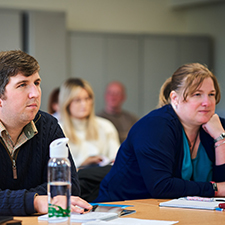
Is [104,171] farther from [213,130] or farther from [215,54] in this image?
[215,54]

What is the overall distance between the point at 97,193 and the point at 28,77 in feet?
3.33

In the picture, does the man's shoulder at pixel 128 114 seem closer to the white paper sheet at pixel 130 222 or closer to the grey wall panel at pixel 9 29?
the grey wall panel at pixel 9 29

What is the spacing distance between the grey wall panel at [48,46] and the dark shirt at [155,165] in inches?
135

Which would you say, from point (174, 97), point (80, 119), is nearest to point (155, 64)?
point (80, 119)

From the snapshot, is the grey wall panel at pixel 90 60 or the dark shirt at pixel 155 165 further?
the grey wall panel at pixel 90 60

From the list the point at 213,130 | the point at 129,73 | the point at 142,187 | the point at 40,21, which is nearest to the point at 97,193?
the point at 142,187

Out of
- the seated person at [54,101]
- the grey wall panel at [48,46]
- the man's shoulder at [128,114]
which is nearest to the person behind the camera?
the seated person at [54,101]

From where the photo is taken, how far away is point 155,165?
200cm

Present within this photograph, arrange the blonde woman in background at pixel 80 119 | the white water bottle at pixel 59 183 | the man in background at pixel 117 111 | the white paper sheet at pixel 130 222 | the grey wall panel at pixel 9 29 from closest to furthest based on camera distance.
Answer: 1. the white water bottle at pixel 59 183
2. the white paper sheet at pixel 130 222
3. the blonde woman in background at pixel 80 119
4. the grey wall panel at pixel 9 29
5. the man in background at pixel 117 111

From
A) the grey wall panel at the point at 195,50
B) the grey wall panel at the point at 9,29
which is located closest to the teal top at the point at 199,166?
the grey wall panel at the point at 9,29

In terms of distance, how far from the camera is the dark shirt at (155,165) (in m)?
1.96

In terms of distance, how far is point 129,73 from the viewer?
20.7 feet

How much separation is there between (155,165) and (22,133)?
63cm

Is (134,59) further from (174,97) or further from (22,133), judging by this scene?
(22,133)
